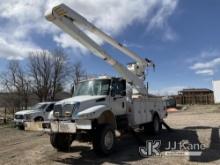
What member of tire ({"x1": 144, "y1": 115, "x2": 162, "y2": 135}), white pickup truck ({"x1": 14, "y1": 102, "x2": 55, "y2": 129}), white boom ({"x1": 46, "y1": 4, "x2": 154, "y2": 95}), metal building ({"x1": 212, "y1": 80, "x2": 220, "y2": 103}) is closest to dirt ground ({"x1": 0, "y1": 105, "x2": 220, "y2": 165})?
tire ({"x1": 144, "y1": 115, "x2": 162, "y2": 135})

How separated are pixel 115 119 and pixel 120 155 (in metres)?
1.43

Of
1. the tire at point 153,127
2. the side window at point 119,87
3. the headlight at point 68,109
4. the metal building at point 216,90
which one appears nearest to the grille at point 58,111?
the headlight at point 68,109

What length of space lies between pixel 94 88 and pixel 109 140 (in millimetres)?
2151

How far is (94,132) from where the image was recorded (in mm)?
9938

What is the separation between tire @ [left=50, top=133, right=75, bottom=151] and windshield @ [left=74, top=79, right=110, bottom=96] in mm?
1659

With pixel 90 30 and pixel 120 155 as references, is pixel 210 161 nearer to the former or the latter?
pixel 120 155

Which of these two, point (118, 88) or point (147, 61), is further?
point (147, 61)

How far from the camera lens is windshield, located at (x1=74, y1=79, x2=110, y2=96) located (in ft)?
37.1

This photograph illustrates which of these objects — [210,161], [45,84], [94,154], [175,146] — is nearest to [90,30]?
[94,154]

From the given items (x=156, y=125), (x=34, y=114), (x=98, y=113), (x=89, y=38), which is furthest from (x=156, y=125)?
(x=34, y=114)

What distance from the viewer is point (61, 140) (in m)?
11.3

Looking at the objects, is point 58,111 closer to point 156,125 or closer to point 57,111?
point 57,111

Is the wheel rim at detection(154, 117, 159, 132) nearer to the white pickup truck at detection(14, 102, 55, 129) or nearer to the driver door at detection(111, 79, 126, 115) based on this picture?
the driver door at detection(111, 79, 126, 115)

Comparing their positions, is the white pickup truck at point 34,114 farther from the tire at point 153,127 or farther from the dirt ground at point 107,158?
the tire at point 153,127
